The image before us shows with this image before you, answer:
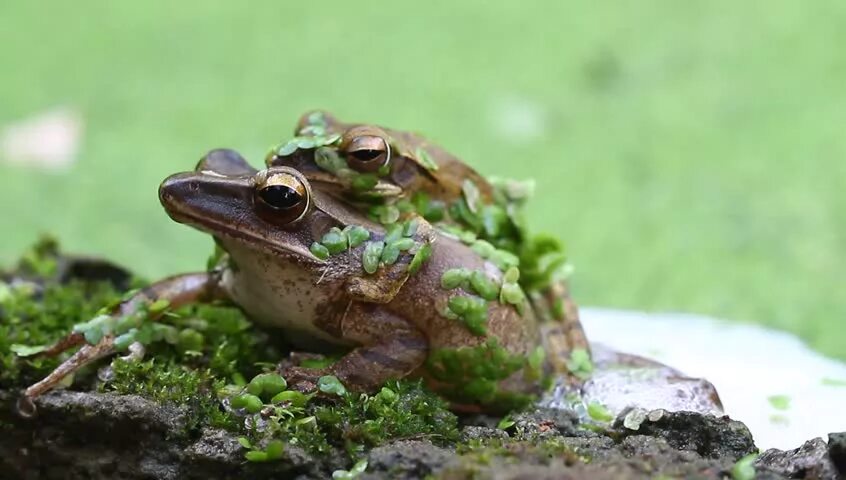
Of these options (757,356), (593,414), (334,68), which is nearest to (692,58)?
(334,68)

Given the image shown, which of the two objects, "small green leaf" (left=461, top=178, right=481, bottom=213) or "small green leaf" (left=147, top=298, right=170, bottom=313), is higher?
"small green leaf" (left=461, top=178, right=481, bottom=213)

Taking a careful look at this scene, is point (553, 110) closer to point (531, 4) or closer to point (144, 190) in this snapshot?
point (531, 4)

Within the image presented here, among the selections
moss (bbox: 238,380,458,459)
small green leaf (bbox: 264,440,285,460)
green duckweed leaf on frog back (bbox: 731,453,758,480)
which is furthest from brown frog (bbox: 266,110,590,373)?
green duckweed leaf on frog back (bbox: 731,453,758,480)

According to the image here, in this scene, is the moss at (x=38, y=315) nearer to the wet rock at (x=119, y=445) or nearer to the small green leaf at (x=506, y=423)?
the wet rock at (x=119, y=445)

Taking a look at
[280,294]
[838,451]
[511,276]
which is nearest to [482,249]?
[511,276]

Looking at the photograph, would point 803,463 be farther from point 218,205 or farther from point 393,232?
point 218,205

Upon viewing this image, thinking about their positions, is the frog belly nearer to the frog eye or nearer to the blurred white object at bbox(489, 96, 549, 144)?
the frog eye

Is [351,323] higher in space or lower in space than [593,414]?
lower
